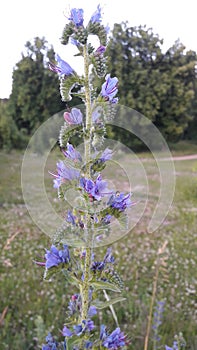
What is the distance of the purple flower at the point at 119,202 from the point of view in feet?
5.35

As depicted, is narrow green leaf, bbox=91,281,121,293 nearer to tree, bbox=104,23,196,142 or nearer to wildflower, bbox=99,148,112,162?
wildflower, bbox=99,148,112,162

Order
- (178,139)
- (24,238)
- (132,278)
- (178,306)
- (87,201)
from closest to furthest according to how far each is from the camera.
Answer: (87,201)
(178,306)
(132,278)
(24,238)
(178,139)

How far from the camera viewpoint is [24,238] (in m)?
7.35

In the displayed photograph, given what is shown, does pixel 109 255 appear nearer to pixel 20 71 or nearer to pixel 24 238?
pixel 24 238

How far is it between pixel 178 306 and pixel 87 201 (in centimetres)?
345

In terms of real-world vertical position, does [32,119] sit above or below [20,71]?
below

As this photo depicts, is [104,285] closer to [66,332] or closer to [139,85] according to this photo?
[66,332]

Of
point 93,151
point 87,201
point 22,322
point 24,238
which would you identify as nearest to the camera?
point 87,201

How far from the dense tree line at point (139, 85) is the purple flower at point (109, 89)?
91.7 ft

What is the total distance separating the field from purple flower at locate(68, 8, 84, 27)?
4.53ft

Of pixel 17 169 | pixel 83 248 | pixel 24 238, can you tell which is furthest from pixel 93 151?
pixel 17 169

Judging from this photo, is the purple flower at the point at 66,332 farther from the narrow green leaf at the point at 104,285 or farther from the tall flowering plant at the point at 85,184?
the narrow green leaf at the point at 104,285

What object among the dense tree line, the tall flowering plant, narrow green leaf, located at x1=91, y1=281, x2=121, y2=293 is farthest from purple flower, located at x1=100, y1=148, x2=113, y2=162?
the dense tree line

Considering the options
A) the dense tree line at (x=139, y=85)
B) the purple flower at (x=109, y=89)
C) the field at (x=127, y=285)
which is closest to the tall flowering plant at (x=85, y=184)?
the purple flower at (x=109, y=89)
